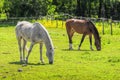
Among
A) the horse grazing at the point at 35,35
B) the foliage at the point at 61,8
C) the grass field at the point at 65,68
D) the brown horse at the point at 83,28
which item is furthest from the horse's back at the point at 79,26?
the foliage at the point at 61,8

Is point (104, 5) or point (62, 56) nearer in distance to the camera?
point (62, 56)

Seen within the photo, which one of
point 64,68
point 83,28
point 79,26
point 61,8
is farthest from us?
point 61,8

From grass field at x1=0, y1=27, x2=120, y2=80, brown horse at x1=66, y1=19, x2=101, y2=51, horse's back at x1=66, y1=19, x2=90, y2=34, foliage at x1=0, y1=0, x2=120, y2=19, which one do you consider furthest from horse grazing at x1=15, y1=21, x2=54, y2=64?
foliage at x1=0, y1=0, x2=120, y2=19

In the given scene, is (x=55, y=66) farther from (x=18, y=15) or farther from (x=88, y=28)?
(x=18, y=15)

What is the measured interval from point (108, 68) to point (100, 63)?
68.2 inches

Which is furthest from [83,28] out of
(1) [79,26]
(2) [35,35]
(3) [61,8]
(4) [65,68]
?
(3) [61,8]

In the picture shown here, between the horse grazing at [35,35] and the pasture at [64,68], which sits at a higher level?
the horse grazing at [35,35]

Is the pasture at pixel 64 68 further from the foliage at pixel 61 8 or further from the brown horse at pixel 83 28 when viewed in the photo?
the foliage at pixel 61 8

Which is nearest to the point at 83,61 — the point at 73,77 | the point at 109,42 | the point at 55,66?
the point at 55,66

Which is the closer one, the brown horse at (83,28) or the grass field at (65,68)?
the grass field at (65,68)

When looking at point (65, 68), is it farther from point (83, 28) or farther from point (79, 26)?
point (79, 26)

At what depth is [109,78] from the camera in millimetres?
15773

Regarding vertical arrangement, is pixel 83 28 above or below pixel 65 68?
above

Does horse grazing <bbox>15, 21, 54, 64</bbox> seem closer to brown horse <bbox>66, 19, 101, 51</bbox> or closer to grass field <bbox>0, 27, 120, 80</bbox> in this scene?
grass field <bbox>0, 27, 120, 80</bbox>
